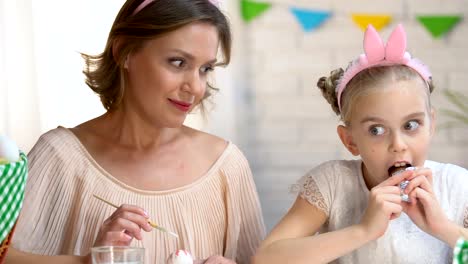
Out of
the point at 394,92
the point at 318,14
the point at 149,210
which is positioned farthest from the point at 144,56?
the point at 318,14

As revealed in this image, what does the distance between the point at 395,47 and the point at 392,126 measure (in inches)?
7.4

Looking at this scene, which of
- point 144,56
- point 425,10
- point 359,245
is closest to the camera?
point 359,245

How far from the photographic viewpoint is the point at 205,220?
7.09ft

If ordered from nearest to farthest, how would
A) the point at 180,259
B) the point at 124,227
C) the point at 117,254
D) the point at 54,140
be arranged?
the point at 117,254 → the point at 180,259 → the point at 124,227 → the point at 54,140

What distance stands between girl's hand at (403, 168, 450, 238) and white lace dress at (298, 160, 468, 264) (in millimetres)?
99

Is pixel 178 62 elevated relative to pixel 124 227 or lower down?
elevated

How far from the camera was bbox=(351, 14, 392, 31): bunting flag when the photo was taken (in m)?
3.21

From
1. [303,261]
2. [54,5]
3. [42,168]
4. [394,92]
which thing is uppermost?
[54,5]

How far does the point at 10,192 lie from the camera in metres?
1.17

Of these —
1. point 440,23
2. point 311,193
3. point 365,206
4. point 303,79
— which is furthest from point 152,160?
point 440,23

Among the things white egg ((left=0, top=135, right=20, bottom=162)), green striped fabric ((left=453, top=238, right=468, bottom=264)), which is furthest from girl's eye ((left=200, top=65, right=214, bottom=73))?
green striped fabric ((left=453, top=238, right=468, bottom=264))

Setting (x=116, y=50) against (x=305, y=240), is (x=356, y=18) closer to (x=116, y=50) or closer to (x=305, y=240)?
(x=116, y=50)

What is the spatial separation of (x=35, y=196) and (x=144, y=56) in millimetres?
437

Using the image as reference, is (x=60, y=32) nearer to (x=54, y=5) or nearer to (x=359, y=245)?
(x=54, y=5)
